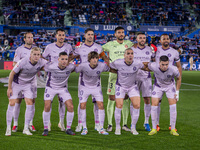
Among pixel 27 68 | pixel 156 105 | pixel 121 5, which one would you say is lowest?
pixel 156 105

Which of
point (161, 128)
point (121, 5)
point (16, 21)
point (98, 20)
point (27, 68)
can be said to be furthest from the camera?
point (121, 5)

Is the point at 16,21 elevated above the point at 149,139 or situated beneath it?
elevated above

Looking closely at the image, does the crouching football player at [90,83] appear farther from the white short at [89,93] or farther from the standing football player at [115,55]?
the standing football player at [115,55]

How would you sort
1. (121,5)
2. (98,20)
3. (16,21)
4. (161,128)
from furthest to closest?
(121,5) → (98,20) → (16,21) → (161,128)

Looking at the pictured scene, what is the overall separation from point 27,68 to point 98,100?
5.58 ft

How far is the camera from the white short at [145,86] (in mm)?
8133

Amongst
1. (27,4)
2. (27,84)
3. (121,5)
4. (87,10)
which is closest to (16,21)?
(27,4)

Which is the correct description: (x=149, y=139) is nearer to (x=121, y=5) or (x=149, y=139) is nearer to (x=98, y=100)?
(x=98, y=100)

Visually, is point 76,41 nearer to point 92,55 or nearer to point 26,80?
point 26,80

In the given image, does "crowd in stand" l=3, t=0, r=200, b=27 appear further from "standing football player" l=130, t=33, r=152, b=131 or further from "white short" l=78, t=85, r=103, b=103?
"white short" l=78, t=85, r=103, b=103

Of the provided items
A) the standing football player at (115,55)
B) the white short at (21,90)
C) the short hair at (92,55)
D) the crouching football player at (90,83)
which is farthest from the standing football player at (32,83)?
the standing football player at (115,55)

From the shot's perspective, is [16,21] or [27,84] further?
[16,21]

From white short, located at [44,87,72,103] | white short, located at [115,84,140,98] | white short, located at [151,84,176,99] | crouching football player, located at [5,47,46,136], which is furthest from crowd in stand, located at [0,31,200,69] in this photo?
white short, located at [151,84,176,99]

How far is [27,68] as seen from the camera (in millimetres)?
7355
